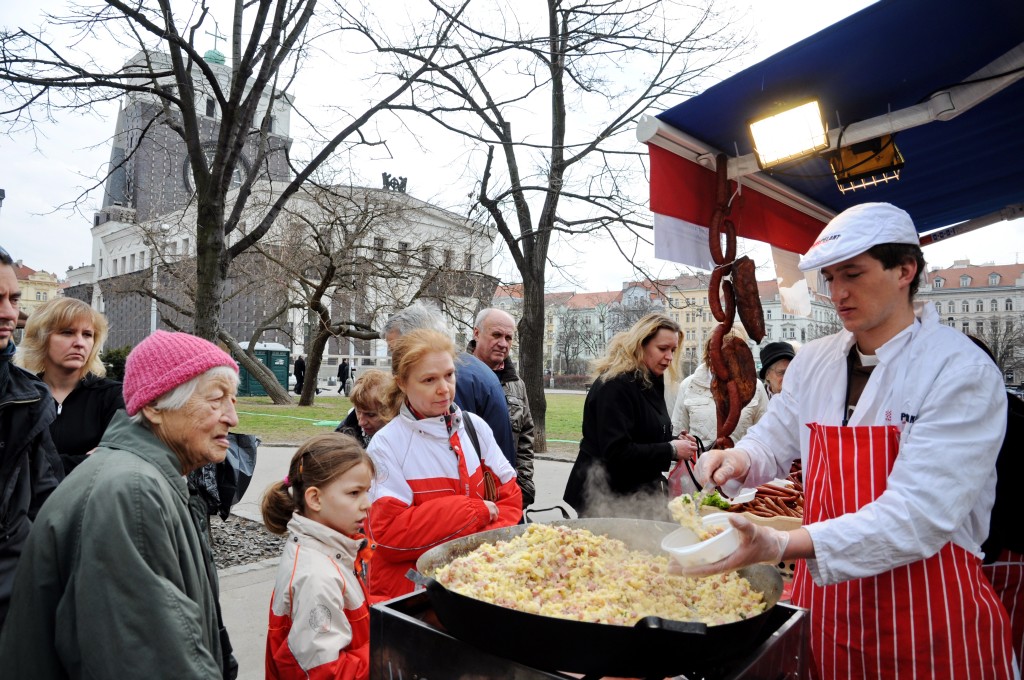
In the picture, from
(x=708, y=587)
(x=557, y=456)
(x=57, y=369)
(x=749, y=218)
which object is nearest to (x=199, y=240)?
(x=57, y=369)

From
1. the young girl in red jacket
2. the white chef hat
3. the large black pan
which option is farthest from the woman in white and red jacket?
the white chef hat

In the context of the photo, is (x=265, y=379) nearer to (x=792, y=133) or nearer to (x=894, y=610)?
(x=792, y=133)

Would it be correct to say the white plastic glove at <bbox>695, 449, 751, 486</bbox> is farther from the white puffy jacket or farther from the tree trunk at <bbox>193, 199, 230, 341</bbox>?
the tree trunk at <bbox>193, 199, 230, 341</bbox>

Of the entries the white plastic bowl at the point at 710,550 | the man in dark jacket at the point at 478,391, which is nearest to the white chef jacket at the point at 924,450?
the white plastic bowl at the point at 710,550

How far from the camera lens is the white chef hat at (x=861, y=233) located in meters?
1.82

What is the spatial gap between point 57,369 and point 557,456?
9.13 meters

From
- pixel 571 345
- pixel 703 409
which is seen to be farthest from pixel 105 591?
pixel 571 345

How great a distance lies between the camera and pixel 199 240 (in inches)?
221

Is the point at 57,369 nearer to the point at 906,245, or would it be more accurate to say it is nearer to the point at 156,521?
the point at 156,521

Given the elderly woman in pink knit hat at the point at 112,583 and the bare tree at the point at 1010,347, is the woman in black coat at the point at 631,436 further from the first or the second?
the bare tree at the point at 1010,347

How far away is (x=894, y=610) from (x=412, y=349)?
202 centimetres

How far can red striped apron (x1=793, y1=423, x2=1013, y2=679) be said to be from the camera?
5.60 ft

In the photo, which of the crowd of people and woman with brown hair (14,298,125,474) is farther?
woman with brown hair (14,298,125,474)

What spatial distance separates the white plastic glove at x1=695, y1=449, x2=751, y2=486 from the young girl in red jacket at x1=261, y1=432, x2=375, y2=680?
1.29m
